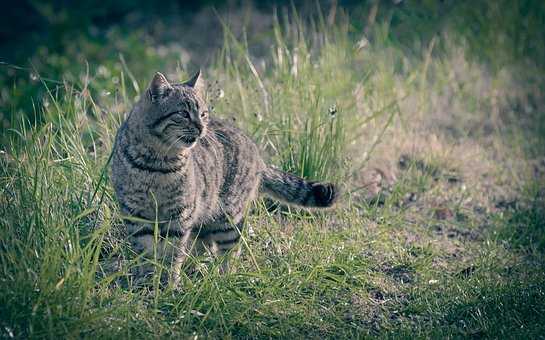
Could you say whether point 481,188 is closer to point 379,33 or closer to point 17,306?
point 379,33

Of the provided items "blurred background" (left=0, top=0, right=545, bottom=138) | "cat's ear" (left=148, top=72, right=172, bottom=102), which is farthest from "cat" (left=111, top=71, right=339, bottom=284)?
"blurred background" (left=0, top=0, right=545, bottom=138)

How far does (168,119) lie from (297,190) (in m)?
1.02

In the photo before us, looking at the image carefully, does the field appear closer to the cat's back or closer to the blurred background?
the blurred background

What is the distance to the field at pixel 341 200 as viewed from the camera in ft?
12.5

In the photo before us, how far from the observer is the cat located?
4.10m

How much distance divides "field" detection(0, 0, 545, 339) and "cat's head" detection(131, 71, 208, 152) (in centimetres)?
36

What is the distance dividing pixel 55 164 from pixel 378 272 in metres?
2.07

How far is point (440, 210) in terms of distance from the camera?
5.65m

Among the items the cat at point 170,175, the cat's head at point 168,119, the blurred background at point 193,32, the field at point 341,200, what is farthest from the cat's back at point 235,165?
the blurred background at point 193,32

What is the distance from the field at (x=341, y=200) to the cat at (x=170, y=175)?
0.54ft

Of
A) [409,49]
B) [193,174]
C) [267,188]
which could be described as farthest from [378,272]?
[409,49]

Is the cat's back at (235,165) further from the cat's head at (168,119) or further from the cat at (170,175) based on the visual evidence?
the cat's head at (168,119)

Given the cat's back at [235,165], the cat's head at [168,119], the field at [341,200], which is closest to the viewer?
the field at [341,200]

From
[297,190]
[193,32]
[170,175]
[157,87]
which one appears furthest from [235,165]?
[193,32]
